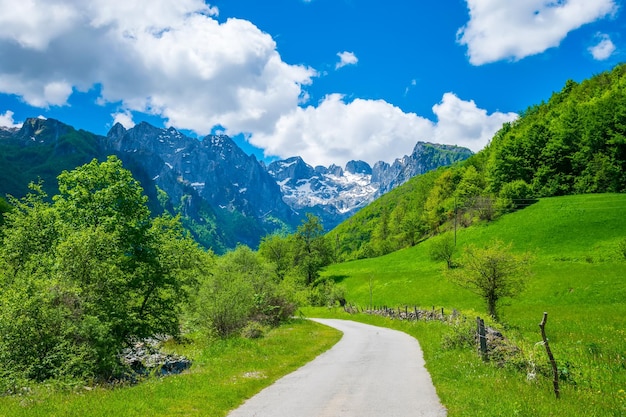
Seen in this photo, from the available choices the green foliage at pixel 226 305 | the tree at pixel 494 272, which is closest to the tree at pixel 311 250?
the green foliage at pixel 226 305

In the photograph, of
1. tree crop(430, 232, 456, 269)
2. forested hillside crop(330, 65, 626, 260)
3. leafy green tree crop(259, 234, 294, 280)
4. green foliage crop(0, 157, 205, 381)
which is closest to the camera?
green foliage crop(0, 157, 205, 381)

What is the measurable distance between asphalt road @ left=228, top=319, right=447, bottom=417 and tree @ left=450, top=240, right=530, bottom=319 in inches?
519

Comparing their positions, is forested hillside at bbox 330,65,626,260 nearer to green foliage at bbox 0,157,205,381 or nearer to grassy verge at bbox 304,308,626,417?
green foliage at bbox 0,157,205,381

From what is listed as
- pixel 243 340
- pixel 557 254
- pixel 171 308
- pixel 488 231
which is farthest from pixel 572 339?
pixel 488 231

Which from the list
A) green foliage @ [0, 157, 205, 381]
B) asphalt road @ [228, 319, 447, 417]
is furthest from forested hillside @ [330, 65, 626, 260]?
green foliage @ [0, 157, 205, 381]

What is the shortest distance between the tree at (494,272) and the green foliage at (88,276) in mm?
24282

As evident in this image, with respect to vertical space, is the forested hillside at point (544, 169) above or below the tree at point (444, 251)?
above

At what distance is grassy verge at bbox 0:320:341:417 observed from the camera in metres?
13.1

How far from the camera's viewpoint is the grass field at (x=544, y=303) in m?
12.7

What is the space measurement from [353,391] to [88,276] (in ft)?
52.0

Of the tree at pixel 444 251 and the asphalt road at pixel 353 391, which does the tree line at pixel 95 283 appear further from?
the tree at pixel 444 251

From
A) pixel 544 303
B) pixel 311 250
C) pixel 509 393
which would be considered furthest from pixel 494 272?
pixel 311 250

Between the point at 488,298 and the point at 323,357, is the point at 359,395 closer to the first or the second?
the point at 323,357

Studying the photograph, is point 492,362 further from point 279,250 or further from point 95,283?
point 279,250
